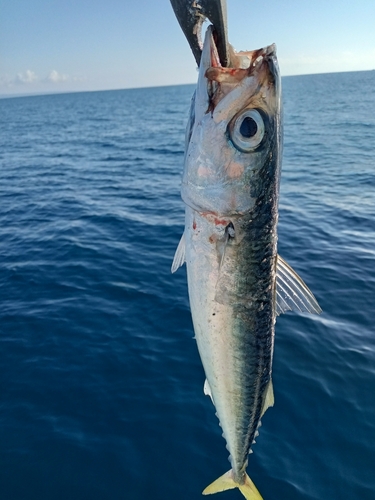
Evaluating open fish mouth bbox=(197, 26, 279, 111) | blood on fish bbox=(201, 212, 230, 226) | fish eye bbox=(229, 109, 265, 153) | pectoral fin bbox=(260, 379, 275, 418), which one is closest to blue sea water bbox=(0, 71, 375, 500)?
→ pectoral fin bbox=(260, 379, 275, 418)

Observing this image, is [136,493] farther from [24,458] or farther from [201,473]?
[24,458]

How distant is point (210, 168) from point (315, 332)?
7.91 metres

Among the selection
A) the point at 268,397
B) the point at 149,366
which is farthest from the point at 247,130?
the point at 149,366

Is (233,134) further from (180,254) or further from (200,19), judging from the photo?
(180,254)

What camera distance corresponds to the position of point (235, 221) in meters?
2.84

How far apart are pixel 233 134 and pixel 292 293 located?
1442mm

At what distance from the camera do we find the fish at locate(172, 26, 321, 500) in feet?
8.58

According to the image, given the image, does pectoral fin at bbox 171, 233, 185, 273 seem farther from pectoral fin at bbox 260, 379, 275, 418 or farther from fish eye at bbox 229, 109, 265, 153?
pectoral fin at bbox 260, 379, 275, 418

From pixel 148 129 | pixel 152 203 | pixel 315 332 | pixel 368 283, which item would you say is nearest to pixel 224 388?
pixel 315 332

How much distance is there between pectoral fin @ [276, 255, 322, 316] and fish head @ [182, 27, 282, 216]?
828 mm

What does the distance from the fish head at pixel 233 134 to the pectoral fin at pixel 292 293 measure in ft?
2.72

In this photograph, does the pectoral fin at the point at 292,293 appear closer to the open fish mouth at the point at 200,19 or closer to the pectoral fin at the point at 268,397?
the pectoral fin at the point at 268,397

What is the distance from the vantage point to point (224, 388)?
3398 mm

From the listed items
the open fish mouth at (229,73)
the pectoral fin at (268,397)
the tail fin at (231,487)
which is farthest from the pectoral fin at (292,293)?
the tail fin at (231,487)
